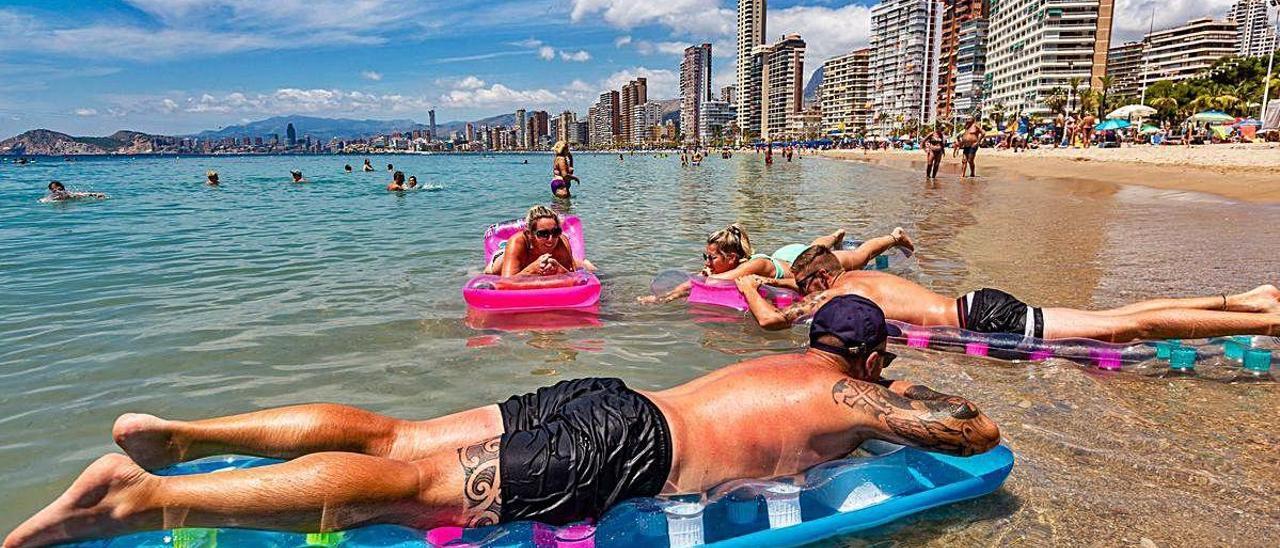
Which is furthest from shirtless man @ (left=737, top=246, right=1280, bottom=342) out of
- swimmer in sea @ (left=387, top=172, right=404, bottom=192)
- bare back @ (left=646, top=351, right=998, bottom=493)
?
swimmer in sea @ (left=387, top=172, right=404, bottom=192)

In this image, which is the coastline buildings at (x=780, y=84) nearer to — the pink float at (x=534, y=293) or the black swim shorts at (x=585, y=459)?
the pink float at (x=534, y=293)

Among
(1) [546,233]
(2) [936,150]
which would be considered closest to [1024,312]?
(1) [546,233]

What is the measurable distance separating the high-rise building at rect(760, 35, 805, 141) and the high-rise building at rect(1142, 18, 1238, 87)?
7084 cm

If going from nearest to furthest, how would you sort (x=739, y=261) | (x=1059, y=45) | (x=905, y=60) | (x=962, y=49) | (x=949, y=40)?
(x=739, y=261), (x=1059, y=45), (x=949, y=40), (x=962, y=49), (x=905, y=60)

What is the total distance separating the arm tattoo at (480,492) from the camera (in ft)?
7.85

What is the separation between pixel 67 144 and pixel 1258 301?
236866 mm

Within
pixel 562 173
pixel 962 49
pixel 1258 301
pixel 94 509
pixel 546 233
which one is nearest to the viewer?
pixel 94 509

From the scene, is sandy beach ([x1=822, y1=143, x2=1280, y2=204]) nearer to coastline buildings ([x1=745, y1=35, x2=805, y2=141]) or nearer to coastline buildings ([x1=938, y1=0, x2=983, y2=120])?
coastline buildings ([x1=938, y1=0, x2=983, y2=120])

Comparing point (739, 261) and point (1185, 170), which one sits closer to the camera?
point (739, 261)

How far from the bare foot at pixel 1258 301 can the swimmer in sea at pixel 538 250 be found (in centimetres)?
524

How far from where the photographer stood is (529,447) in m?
2.46

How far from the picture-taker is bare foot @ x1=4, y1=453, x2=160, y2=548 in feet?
6.80

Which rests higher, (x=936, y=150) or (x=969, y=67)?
(x=969, y=67)

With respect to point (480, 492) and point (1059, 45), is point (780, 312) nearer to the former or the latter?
point (480, 492)
